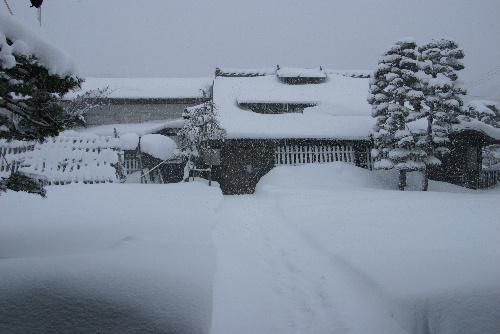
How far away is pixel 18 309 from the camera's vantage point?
2381mm

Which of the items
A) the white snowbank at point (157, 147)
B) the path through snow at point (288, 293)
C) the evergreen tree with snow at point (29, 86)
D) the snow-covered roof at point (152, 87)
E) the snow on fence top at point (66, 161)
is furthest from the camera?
the snow-covered roof at point (152, 87)

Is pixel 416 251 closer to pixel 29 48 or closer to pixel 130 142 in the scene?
pixel 29 48

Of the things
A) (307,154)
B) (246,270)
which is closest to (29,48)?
(246,270)

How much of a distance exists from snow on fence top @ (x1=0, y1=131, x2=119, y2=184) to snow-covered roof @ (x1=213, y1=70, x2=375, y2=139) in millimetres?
5685

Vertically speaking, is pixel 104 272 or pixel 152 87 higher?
pixel 152 87

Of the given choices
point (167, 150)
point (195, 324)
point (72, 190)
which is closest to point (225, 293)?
point (195, 324)

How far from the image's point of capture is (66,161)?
37.7 ft

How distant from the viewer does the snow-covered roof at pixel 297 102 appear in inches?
→ 607

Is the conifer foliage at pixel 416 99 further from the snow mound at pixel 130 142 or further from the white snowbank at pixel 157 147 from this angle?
the snow mound at pixel 130 142

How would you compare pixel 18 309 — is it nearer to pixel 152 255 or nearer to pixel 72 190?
pixel 152 255

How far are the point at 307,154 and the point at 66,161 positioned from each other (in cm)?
1092

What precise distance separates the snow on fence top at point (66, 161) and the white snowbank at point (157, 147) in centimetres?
351

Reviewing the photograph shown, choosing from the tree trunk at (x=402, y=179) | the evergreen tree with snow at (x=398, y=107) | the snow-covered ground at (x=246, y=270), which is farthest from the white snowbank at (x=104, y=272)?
the tree trunk at (x=402, y=179)

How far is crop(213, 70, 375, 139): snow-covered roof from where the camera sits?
1541 cm
